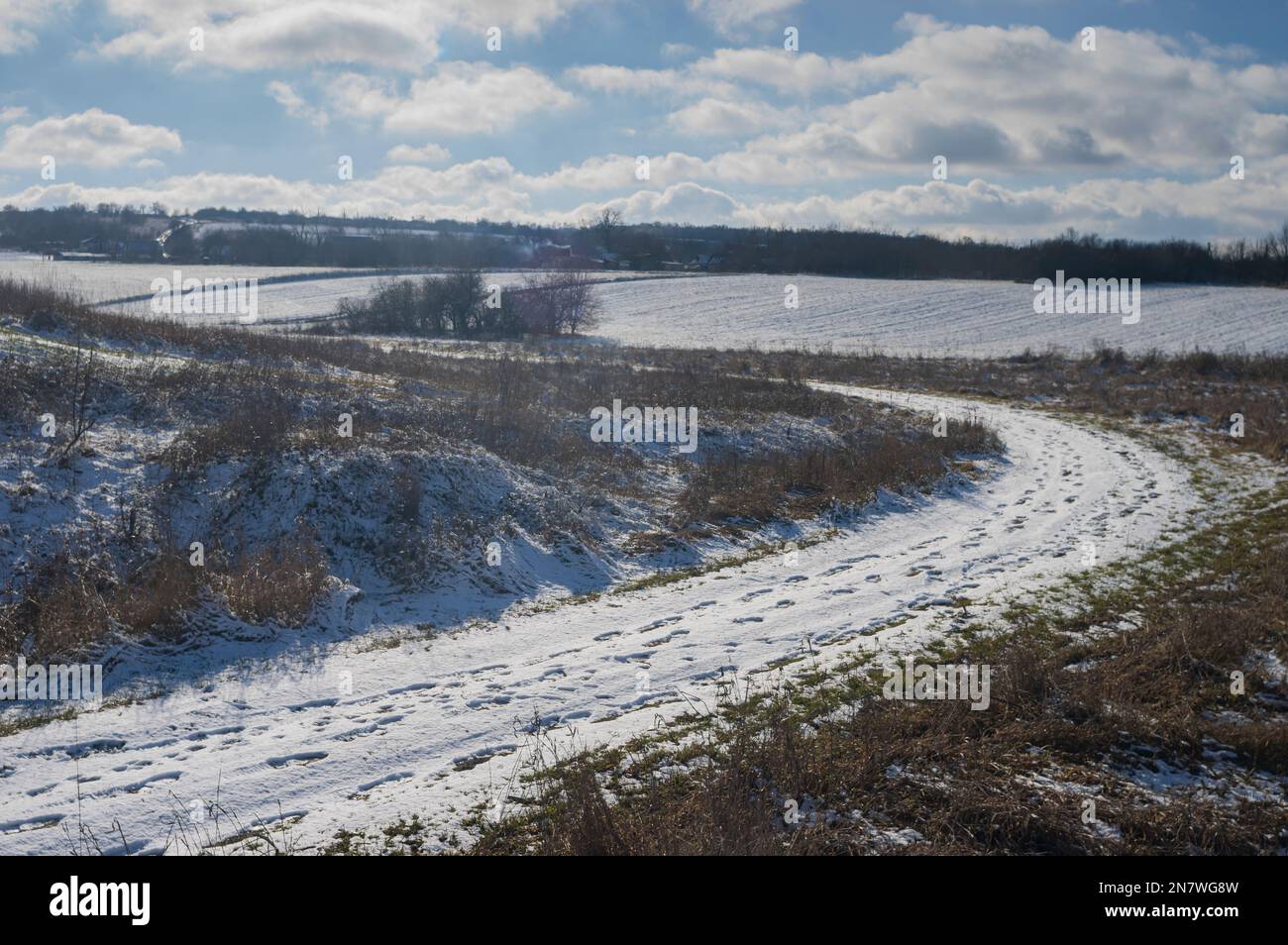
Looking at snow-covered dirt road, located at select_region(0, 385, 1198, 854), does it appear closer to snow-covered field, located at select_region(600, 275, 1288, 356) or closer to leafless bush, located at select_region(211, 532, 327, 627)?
leafless bush, located at select_region(211, 532, 327, 627)

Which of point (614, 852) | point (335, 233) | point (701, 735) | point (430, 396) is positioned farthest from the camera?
point (335, 233)

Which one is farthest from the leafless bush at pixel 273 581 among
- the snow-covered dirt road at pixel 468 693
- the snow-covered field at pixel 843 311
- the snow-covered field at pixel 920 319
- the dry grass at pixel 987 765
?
the snow-covered field at pixel 843 311

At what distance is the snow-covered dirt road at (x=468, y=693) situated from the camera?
230 inches

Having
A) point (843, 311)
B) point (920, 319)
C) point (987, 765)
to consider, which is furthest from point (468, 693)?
point (843, 311)

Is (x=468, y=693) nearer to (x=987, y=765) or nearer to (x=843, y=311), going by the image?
(x=987, y=765)

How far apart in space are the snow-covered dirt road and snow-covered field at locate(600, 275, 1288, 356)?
1426 inches

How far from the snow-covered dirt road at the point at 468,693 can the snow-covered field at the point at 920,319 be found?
3621 cm

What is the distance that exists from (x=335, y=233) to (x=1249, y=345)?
96.5 metres

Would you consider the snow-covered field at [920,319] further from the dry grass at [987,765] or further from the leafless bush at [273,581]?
the dry grass at [987,765]

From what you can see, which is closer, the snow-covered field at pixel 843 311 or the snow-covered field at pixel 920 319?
the snow-covered field at pixel 843 311

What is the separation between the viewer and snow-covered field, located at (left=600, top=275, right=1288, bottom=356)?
167 feet

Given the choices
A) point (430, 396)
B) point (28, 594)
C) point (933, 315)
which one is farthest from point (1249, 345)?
point (28, 594)
